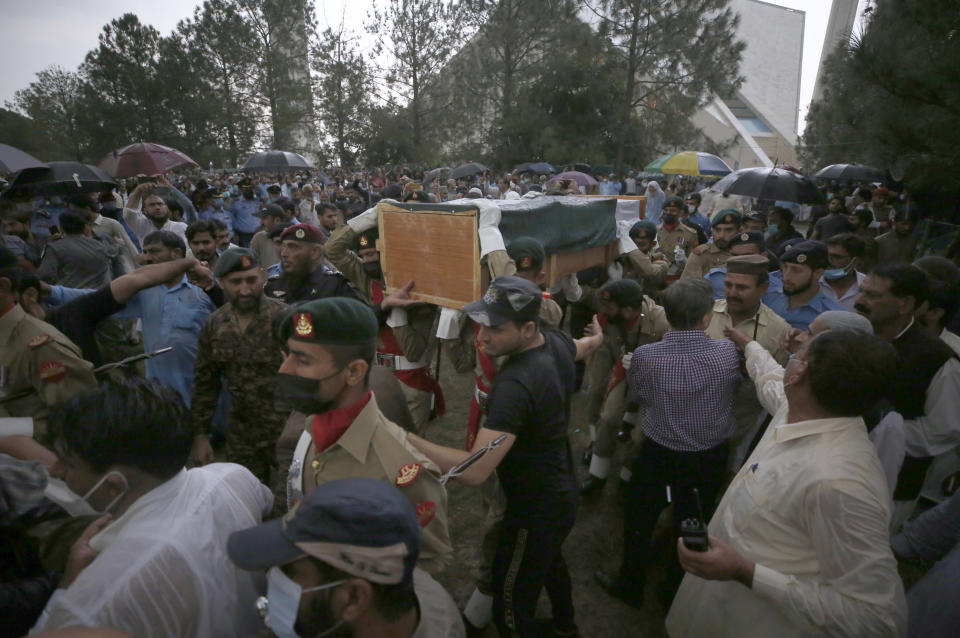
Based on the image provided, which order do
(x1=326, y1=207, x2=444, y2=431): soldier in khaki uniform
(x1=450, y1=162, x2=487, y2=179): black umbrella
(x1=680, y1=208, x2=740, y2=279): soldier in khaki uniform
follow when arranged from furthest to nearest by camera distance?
(x1=450, y1=162, x2=487, y2=179): black umbrella < (x1=680, y1=208, x2=740, y2=279): soldier in khaki uniform < (x1=326, y1=207, x2=444, y2=431): soldier in khaki uniform

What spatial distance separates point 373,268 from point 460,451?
236 cm

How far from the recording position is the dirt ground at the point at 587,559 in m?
2.88

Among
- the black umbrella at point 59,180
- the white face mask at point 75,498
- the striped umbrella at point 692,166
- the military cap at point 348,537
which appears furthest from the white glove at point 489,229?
the striped umbrella at point 692,166

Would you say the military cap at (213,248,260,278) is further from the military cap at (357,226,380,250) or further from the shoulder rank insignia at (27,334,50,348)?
the military cap at (357,226,380,250)

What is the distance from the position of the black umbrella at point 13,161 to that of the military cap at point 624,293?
7567 millimetres

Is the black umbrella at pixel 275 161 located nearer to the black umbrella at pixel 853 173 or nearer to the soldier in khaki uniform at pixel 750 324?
the soldier in khaki uniform at pixel 750 324

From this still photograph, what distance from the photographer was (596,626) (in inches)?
112

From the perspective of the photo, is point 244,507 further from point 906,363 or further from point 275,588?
point 906,363

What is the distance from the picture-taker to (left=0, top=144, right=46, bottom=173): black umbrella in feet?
21.0

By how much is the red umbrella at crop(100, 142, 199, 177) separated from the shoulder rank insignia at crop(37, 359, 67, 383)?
6345mm

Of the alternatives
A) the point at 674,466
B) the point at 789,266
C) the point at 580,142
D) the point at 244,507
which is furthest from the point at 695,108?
the point at 244,507

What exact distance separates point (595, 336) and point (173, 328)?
3028 millimetres

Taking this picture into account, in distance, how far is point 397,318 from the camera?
366 centimetres

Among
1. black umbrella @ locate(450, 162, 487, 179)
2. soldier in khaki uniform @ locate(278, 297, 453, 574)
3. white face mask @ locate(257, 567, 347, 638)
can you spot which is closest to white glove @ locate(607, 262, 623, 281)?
soldier in khaki uniform @ locate(278, 297, 453, 574)
